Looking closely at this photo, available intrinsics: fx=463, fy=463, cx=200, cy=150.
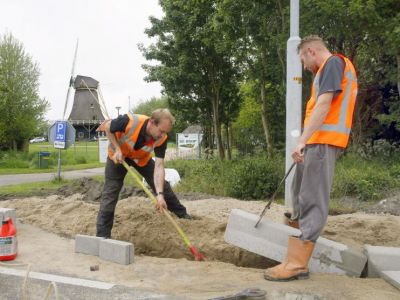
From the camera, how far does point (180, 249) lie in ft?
19.0

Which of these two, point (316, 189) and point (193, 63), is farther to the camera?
point (193, 63)

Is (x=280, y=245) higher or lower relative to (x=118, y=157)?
lower

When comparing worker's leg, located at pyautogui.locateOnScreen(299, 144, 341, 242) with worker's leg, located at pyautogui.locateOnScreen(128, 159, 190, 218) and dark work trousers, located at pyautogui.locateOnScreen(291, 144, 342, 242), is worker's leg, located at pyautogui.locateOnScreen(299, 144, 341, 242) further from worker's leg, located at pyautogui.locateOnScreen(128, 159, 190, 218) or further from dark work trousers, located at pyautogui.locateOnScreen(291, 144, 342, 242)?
worker's leg, located at pyautogui.locateOnScreen(128, 159, 190, 218)

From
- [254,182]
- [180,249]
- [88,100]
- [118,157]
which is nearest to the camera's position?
[118,157]

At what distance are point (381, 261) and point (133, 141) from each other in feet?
10.2

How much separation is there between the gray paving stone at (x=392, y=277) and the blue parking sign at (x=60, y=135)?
452 inches

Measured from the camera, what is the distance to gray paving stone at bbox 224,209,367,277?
14.9ft

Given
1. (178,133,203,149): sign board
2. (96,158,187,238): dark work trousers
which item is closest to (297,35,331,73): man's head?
(96,158,187,238): dark work trousers

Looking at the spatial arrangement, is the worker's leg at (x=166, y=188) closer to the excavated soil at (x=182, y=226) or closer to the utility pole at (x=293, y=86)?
the excavated soil at (x=182, y=226)

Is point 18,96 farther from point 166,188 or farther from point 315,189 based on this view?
point 315,189

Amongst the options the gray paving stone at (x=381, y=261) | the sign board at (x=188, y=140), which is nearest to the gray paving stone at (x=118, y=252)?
the gray paving stone at (x=381, y=261)

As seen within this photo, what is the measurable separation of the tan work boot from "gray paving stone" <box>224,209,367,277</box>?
441 mm

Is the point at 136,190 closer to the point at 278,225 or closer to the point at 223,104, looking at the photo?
the point at 278,225

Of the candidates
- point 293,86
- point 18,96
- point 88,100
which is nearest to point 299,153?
point 293,86
